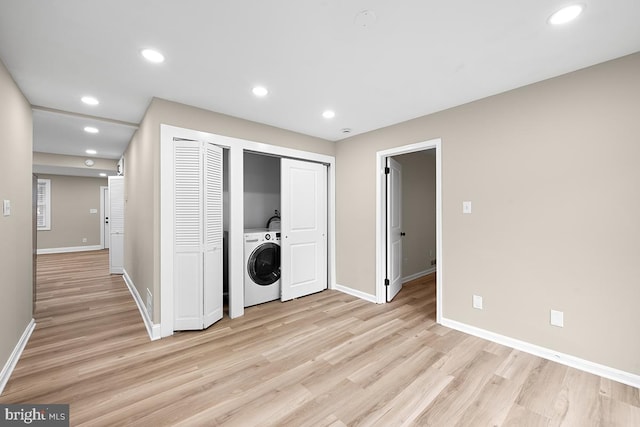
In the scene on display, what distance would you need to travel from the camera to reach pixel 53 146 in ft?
16.3

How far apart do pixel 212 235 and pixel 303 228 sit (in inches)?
54.8

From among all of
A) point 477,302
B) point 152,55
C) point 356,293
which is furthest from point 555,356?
point 152,55

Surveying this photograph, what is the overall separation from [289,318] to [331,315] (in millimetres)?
512

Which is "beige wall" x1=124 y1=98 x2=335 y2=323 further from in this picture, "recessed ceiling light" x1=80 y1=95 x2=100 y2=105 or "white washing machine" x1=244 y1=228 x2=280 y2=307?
"white washing machine" x1=244 y1=228 x2=280 y2=307

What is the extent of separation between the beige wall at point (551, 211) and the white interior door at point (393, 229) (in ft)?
2.62

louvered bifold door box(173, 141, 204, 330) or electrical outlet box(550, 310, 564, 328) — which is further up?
louvered bifold door box(173, 141, 204, 330)

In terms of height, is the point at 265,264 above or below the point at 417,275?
above

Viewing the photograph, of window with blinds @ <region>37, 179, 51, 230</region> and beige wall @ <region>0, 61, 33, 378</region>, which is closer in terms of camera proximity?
beige wall @ <region>0, 61, 33, 378</region>

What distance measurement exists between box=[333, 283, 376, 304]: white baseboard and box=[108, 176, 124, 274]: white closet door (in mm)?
4345

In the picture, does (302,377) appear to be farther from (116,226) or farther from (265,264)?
(116,226)

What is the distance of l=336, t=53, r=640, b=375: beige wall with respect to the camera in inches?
79.0

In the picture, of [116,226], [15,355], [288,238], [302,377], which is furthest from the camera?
[116,226]

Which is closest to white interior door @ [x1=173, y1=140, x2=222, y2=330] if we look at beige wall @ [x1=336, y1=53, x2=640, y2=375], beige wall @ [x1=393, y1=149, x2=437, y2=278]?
beige wall @ [x1=336, y1=53, x2=640, y2=375]

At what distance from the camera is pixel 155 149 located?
272 cm
